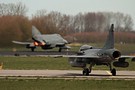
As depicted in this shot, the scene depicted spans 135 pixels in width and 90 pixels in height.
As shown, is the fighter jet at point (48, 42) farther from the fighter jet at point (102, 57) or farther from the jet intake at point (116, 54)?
the jet intake at point (116, 54)

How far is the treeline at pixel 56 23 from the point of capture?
62.4m

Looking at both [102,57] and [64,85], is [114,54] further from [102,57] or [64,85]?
[64,85]

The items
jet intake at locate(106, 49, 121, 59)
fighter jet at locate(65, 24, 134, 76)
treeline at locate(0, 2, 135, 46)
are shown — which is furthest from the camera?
treeline at locate(0, 2, 135, 46)

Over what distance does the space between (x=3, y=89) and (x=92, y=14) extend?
56.0 metres

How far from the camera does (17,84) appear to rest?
66.2 ft

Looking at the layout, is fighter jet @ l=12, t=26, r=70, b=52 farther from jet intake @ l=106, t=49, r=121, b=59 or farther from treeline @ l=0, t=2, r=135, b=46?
jet intake @ l=106, t=49, r=121, b=59

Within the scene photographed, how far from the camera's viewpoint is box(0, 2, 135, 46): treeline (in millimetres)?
62375

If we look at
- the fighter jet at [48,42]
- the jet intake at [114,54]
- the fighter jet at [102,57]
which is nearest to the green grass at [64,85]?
the jet intake at [114,54]

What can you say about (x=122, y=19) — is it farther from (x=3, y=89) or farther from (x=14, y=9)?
(x=3, y=89)

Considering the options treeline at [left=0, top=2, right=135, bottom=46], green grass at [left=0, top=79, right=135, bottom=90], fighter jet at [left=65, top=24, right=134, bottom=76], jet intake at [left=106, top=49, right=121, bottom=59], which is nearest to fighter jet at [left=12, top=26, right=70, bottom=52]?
treeline at [left=0, top=2, right=135, bottom=46]

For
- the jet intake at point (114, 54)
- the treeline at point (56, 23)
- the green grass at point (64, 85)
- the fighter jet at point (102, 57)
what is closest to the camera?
the green grass at point (64, 85)

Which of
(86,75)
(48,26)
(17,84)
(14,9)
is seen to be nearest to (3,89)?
(17,84)

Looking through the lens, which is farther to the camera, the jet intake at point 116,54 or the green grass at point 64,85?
the jet intake at point 116,54

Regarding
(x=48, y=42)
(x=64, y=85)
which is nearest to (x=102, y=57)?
(x=64, y=85)
